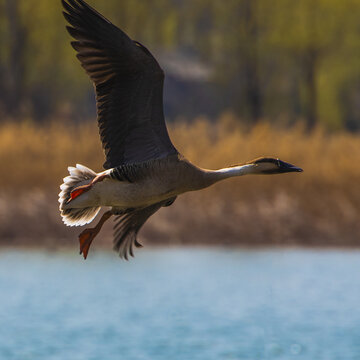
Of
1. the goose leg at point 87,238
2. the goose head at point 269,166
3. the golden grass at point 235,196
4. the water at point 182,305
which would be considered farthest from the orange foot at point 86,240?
the golden grass at point 235,196

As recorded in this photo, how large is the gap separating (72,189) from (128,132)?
0.67 meters

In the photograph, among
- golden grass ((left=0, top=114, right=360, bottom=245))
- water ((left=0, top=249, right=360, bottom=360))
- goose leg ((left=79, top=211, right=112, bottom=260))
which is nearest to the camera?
goose leg ((left=79, top=211, right=112, bottom=260))

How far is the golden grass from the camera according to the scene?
17.4 metres

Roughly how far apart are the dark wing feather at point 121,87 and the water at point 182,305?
14.9ft

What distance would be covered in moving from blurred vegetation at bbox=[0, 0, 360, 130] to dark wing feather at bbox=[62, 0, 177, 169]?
60.7 ft

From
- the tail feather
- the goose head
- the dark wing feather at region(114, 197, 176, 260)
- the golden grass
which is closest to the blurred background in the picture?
the golden grass

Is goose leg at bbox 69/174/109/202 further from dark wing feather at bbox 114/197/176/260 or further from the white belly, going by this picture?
dark wing feather at bbox 114/197/176/260

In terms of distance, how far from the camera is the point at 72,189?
26.1ft

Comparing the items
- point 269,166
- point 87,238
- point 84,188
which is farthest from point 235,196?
point 84,188

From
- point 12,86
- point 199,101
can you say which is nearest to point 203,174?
point 12,86

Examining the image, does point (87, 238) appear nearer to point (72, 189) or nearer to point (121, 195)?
point (72, 189)

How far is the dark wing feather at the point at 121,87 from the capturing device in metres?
7.40

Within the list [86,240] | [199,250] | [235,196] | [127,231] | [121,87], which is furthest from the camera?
[199,250]

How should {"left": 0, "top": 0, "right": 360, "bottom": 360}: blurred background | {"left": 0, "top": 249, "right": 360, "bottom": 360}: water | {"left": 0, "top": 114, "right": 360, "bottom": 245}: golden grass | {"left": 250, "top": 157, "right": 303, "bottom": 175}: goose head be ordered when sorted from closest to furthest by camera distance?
{"left": 250, "top": 157, "right": 303, "bottom": 175}: goose head → {"left": 0, "top": 249, "right": 360, "bottom": 360}: water → {"left": 0, "top": 0, "right": 360, "bottom": 360}: blurred background → {"left": 0, "top": 114, "right": 360, "bottom": 245}: golden grass
